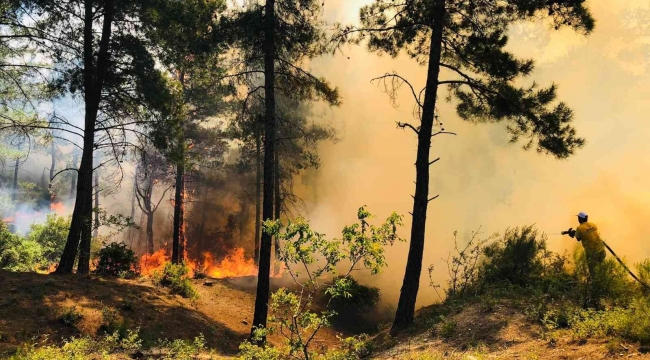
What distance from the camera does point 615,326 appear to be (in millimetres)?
4973

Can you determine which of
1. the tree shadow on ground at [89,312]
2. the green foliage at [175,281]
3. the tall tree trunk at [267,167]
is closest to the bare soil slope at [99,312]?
the tree shadow on ground at [89,312]

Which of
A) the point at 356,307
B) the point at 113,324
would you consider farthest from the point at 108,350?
the point at 356,307

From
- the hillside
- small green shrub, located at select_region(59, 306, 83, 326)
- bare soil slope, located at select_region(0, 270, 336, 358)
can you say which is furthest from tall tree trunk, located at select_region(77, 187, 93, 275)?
small green shrub, located at select_region(59, 306, 83, 326)

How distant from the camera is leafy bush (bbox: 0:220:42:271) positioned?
1697 cm

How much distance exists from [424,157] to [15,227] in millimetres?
49598

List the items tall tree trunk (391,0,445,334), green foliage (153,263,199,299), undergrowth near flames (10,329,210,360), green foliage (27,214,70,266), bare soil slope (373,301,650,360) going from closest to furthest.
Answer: bare soil slope (373,301,650,360) < undergrowth near flames (10,329,210,360) < tall tree trunk (391,0,445,334) < green foliage (153,263,199,299) < green foliage (27,214,70,266)

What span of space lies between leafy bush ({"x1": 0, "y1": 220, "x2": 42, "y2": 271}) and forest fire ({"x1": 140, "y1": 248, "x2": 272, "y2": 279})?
8.09m

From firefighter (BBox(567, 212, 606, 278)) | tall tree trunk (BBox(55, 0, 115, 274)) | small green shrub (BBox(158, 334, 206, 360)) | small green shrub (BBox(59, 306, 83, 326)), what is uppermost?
tall tree trunk (BBox(55, 0, 115, 274))

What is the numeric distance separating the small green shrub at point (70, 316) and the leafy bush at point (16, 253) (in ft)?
39.6

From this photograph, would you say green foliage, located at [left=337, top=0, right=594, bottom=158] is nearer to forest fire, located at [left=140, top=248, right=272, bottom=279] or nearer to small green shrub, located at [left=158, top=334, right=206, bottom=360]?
small green shrub, located at [left=158, top=334, right=206, bottom=360]

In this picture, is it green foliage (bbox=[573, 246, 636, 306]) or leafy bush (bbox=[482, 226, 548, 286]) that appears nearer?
green foliage (bbox=[573, 246, 636, 306])

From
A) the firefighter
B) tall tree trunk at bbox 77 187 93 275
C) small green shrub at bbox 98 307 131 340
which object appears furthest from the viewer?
tall tree trunk at bbox 77 187 93 275

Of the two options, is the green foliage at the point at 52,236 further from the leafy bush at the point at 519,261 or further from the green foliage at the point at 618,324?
the green foliage at the point at 618,324

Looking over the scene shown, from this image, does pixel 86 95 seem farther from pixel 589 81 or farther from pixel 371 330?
pixel 589 81
